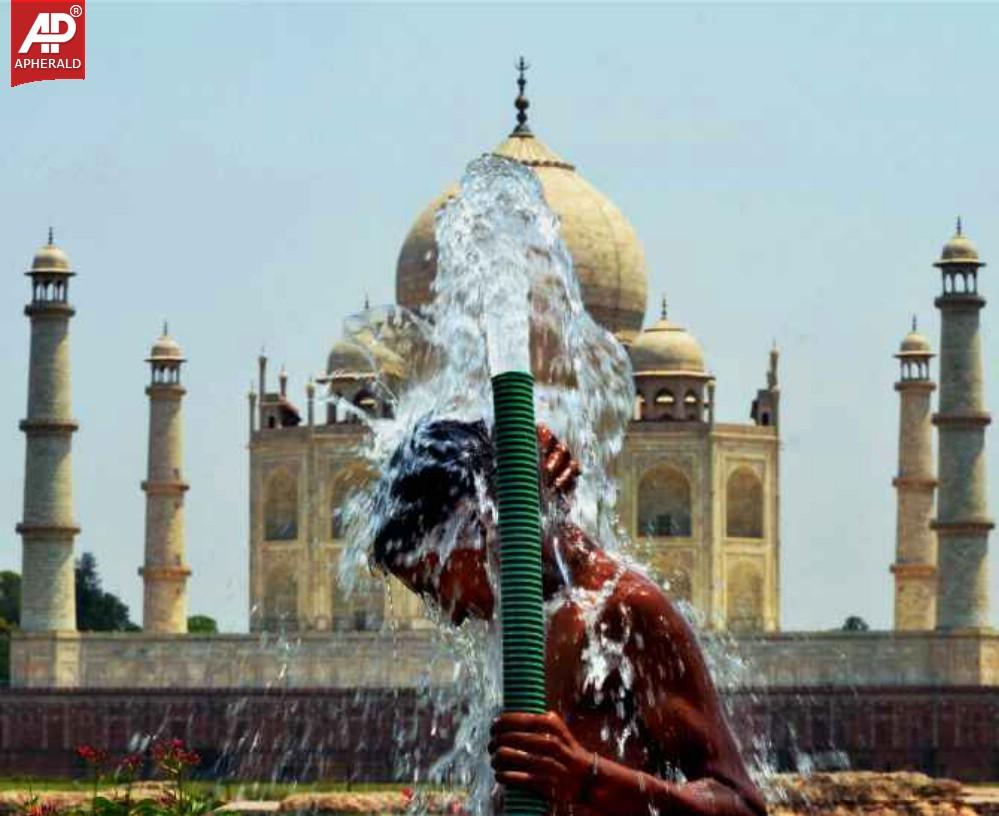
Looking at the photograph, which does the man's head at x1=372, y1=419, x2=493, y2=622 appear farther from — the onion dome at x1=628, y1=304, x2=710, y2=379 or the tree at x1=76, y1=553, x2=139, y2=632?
the tree at x1=76, y1=553, x2=139, y2=632

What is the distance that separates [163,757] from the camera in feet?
31.1

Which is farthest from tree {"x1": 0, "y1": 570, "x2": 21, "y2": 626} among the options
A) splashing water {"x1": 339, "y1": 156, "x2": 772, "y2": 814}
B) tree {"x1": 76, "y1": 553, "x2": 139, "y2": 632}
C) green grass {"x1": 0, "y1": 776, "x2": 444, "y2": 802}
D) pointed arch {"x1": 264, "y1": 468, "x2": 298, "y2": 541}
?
splashing water {"x1": 339, "y1": 156, "x2": 772, "y2": 814}

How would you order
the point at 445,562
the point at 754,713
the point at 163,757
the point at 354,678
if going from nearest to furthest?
1. the point at 445,562
2. the point at 163,757
3. the point at 754,713
4. the point at 354,678

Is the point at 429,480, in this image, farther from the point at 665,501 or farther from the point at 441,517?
the point at 665,501

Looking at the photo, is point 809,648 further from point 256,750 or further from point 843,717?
point 256,750

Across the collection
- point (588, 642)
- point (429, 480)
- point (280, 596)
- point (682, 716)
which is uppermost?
point (280, 596)

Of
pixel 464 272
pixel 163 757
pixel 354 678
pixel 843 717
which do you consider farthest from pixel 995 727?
pixel 464 272

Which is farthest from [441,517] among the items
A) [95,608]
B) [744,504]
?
[95,608]

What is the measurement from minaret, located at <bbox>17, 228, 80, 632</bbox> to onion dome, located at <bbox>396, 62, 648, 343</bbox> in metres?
6.32

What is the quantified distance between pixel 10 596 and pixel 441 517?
6693 cm

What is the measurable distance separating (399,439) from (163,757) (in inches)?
154

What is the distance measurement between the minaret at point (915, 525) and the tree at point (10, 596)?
24238 millimetres

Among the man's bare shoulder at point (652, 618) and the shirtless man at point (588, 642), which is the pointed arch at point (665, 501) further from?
the man's bare shoulder at point (652, 618)

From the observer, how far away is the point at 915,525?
165 ft
